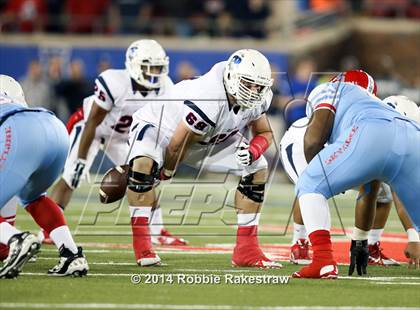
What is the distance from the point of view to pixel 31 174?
6125mm

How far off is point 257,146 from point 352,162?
1.10 meters

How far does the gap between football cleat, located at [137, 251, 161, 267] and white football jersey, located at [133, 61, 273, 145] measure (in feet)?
2.80

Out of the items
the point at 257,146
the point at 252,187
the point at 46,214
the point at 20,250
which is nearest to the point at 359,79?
the point at 257,146

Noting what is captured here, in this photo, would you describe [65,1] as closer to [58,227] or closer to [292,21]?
[292,21]

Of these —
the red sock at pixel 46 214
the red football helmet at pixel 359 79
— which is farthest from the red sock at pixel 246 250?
the red sock at pixel 46 214

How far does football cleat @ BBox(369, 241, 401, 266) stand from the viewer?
7449 mm

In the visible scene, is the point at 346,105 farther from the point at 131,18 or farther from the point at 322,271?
the point at 131,18

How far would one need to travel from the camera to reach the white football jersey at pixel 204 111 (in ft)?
23.0

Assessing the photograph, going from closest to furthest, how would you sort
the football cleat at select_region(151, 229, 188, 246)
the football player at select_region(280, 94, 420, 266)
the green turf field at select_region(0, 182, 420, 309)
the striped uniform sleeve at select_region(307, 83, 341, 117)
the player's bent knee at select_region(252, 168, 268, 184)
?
the green turf field at select_region(0, 182, 420, 309)
the striped uniform sleeve at select_region(307, 83, 341, 117)
the player's bent knee at select_region(252, 168, 268, 184)
the football player at select_region(280, 94, 420, 266)
the football cleat at select_region(151, 229, 188, 246)

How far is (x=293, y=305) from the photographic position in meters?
5.36

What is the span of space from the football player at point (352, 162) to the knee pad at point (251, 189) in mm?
911

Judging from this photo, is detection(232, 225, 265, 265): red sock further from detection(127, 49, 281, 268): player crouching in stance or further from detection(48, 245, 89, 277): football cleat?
detection(48, 245, 89, 277): football cleat

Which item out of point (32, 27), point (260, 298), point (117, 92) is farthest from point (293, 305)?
point (32, 27)

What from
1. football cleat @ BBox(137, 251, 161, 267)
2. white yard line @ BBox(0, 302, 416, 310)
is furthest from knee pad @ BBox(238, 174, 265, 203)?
white yard line @ BBox(0, 302, 416, 310)
